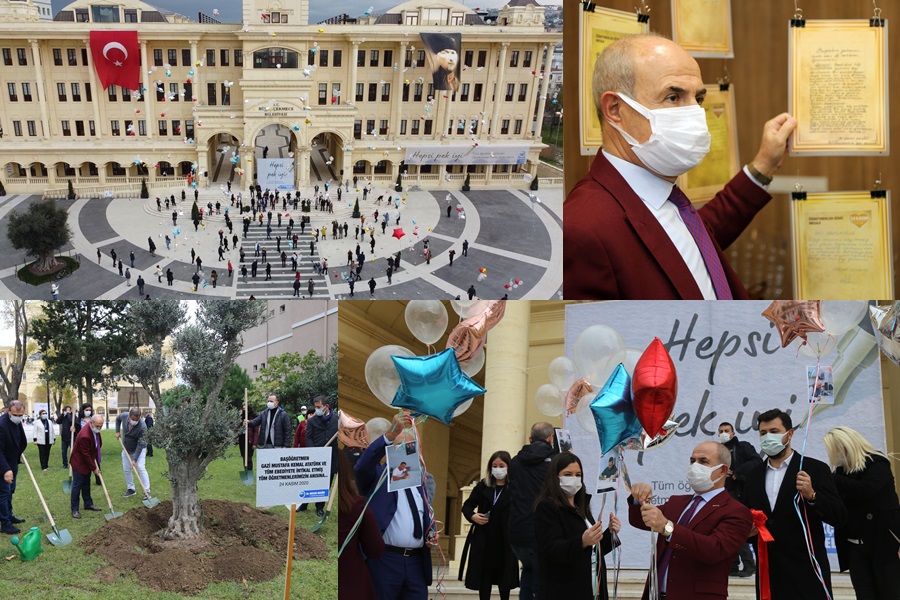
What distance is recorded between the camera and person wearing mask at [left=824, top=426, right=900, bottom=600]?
557 cm

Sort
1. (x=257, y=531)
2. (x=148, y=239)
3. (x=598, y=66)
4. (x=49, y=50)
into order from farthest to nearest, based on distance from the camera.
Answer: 1. (x=49, y=50)
2. (x=148, y=239)
3. (x=257, y=531)
4. (x=598, y=66)

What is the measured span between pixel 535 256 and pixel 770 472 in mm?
30135

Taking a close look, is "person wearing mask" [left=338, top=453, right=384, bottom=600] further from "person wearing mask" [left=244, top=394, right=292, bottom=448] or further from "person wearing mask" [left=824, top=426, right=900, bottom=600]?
"person wearing mask" [left=824, top=426, right=900, bottom=600]

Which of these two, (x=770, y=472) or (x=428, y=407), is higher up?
(x=428, y=407)

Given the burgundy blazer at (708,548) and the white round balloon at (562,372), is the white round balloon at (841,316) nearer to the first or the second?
the burgundy blazer at (708,548)

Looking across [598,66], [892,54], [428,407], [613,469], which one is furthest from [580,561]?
[892,54]

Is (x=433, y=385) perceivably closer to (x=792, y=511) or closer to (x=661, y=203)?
(x=661, y=203)

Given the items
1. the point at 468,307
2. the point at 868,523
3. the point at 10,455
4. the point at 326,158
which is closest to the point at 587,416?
the point at 468,307

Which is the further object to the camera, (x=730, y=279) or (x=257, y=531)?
(x=257, y=531)

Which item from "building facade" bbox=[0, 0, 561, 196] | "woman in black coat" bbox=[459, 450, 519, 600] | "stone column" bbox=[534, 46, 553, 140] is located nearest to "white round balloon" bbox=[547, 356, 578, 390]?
"woman in black coat" bbox=[459, 450, 519, 600]

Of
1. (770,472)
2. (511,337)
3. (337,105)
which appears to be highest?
(337,105)

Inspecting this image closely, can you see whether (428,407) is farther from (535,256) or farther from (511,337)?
(535,256)

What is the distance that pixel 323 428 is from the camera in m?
5.85

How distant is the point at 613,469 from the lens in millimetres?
5629
